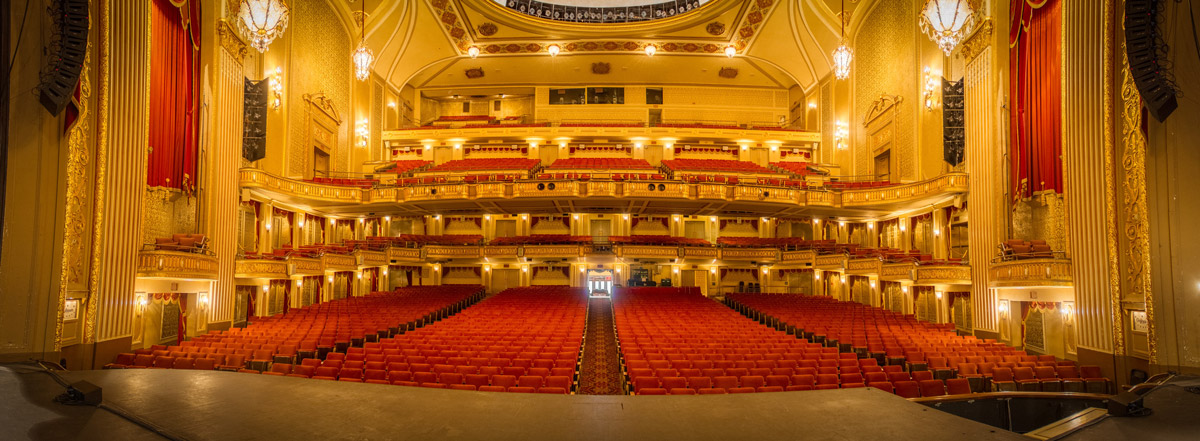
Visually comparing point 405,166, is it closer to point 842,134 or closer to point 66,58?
point 66,58

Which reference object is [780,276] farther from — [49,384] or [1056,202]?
[49,384]

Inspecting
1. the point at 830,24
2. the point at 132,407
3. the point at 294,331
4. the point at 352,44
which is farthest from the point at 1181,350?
the point at 352,44

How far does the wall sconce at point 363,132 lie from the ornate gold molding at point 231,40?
854 cm

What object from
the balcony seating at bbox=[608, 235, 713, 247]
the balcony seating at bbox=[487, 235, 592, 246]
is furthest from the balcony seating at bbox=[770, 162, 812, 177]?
the balcony seating at bbox=[487, 235, 592, 246]

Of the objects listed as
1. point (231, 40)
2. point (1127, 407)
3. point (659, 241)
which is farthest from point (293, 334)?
point (659, 241)

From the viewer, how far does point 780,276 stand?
2208 cm

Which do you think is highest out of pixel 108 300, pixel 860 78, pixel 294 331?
pixel 860 78

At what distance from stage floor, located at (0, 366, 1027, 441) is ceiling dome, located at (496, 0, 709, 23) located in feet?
73.4

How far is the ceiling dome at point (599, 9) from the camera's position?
79.0 ft

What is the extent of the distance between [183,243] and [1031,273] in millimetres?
16028

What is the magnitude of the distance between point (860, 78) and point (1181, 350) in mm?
16042

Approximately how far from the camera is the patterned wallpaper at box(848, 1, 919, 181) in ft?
55.0

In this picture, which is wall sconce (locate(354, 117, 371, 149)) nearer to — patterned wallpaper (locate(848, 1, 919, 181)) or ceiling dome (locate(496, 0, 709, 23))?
ceiling dome (locate(496, 0, 709, 23))

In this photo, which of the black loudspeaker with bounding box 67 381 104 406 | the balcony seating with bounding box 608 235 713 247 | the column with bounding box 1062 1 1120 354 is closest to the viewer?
the black loudspeaker with bounding box 67 381 104 406
